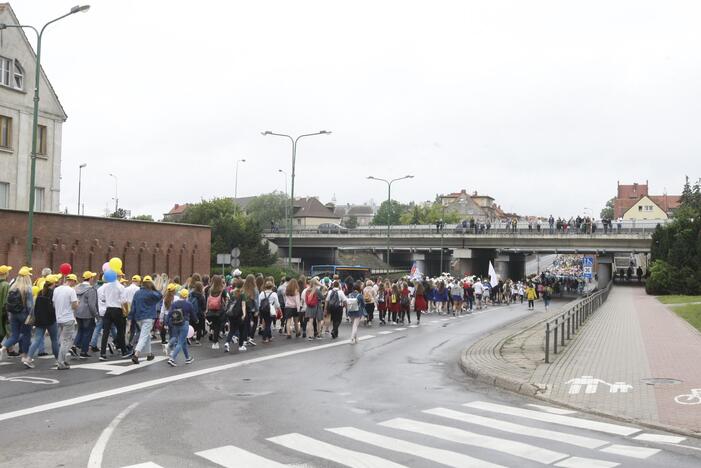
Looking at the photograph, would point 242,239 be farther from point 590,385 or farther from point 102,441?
point 102,441

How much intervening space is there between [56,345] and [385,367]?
6573 mm

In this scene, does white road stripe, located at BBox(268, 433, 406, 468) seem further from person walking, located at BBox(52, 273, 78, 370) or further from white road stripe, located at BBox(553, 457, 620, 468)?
person walking, located at BBox(52, 273, 78, 370)

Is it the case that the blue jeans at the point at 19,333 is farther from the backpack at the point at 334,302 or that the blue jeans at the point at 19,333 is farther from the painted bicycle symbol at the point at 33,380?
the backpack at the point at 334,302

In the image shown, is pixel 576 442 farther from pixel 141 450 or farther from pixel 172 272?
pixel 172 272

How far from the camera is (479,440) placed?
8.61m

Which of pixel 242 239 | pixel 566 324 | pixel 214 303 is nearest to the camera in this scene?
pixel 214 303

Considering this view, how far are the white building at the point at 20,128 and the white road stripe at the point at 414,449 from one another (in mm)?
33633

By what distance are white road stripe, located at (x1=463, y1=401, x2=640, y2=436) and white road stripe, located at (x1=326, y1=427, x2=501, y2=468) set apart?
244 cm

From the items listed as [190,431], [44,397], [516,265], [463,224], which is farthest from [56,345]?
[516,265]

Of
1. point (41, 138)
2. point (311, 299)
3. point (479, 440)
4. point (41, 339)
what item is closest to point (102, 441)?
point (479, 440)

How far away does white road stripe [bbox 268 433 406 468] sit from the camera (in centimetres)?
745

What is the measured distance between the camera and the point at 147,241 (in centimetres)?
3500

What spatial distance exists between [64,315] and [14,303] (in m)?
1.00

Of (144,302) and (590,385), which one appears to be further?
(144,302)
